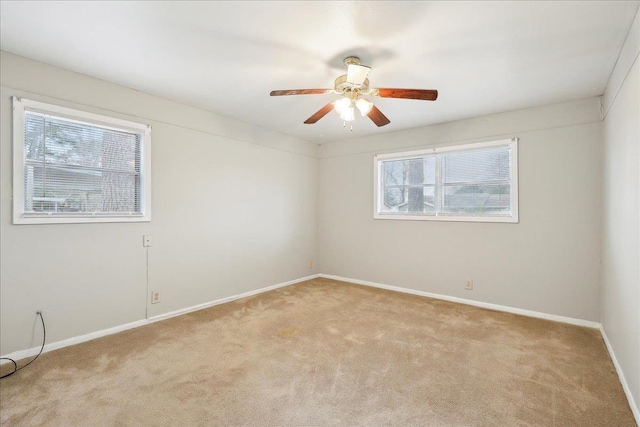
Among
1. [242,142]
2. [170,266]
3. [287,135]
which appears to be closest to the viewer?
[170,266]

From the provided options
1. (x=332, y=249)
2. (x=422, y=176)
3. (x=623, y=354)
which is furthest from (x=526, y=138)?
(x=332, y=249)

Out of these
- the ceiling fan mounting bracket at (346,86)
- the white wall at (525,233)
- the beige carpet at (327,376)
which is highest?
the ceiling fan mounting bracket at (346,86)

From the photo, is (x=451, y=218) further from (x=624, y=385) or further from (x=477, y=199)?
(x=624, y=385)

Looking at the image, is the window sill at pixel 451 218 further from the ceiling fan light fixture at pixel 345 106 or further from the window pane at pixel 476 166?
the ceiling fan light fixture at pixel 345 106

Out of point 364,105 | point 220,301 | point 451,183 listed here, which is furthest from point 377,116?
point 220,301

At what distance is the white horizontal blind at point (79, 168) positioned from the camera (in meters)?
2.58

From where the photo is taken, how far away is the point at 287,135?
491cm

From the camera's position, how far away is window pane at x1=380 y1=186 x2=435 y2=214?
4375 millimetres

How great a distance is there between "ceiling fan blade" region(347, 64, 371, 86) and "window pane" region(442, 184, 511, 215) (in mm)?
2434

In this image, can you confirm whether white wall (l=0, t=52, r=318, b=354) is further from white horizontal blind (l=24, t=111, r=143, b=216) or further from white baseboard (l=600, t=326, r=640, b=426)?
white baseboard (l=600, t=326, r=640, b=426)

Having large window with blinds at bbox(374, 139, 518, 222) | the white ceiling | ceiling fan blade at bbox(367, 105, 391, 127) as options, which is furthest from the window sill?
ceiling fan blade at bbox(367, 105, 391, 127)

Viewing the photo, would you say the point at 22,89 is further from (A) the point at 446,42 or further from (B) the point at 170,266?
(A) the point at 446,42

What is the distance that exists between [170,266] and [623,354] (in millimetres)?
4106

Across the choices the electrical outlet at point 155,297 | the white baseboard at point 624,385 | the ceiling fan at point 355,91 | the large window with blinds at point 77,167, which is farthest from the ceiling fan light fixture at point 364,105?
the electrical outlet at point 155,297
